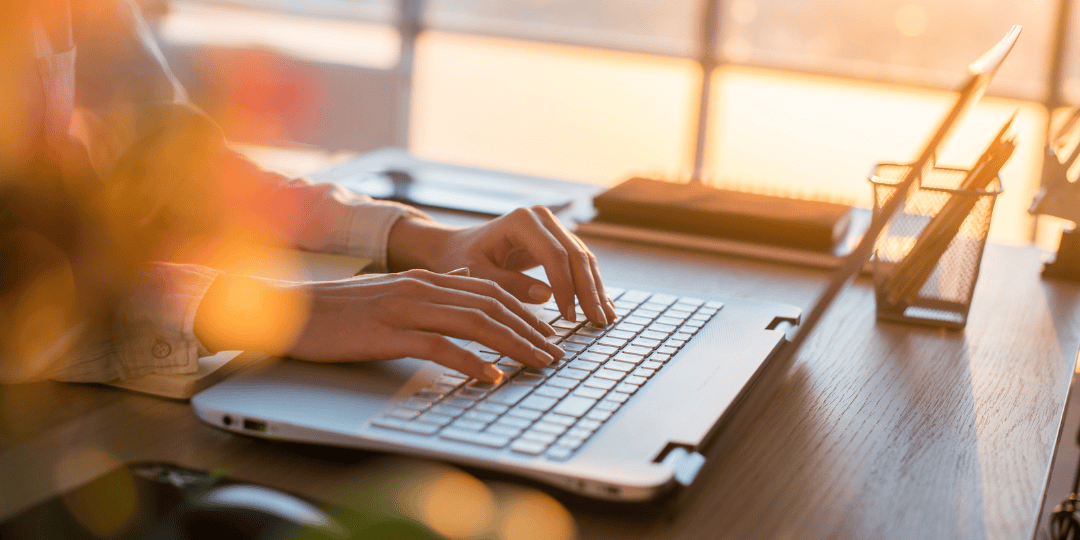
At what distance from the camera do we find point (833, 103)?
3.78 m

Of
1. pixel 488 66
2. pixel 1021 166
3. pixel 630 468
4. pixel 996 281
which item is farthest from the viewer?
pixel 488 66

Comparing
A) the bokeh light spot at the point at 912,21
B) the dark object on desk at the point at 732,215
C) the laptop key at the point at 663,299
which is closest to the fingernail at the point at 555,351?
the laptop key at the point at 663,299

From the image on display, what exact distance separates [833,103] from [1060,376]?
10.3ft

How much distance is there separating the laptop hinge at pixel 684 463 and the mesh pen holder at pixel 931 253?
0.46 metres

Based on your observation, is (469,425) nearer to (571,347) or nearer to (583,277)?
(571,347)

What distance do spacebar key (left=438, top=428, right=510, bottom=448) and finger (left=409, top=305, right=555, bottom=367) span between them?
0.12m

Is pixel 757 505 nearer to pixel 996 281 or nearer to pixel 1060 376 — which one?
pixel 1060 376

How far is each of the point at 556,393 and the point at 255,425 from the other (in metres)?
0.20

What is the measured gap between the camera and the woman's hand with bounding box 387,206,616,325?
2.76 feet

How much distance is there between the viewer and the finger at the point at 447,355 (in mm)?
647

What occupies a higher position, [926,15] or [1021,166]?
[926,15]

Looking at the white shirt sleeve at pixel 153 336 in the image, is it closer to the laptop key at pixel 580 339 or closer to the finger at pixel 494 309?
the finger at pixel 494 309

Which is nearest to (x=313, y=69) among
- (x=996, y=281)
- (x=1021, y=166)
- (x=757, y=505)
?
(x=1021, y=166)

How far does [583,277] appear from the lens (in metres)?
0.84
